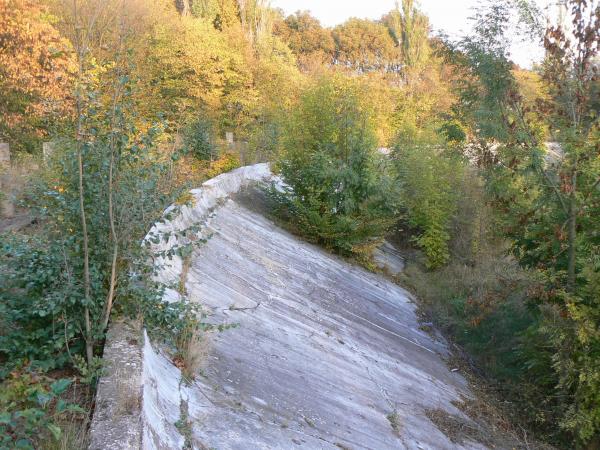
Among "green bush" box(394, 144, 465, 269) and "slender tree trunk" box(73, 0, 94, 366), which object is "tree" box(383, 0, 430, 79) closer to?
"green bush" box(394, 144, 465, 269)

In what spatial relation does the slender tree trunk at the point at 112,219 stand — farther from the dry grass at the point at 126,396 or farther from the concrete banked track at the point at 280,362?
the dry grass at the point at 126,396

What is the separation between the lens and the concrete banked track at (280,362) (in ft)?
13.3

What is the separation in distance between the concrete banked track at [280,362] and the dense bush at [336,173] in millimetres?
817

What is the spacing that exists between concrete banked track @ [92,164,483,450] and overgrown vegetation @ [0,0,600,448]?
39 centimetres

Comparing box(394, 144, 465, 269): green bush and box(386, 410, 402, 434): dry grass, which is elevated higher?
box(394, 144, 465, 269): green bush

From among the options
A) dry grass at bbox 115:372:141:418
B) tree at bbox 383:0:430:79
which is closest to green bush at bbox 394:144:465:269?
dry grass at bbox 115:372:141:418

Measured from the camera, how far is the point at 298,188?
14617mm

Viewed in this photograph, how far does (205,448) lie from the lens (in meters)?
3.88

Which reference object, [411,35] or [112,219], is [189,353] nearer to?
[112,219]

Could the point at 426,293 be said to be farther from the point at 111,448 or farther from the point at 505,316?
the point at 111,448

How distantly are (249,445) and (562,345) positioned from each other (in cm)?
579

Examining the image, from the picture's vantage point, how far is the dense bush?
14109 mm

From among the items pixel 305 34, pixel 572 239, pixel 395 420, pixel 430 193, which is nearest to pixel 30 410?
pixel 395 420

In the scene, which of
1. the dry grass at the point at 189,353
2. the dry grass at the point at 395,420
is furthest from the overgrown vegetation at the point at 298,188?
the dry grass at the point at 395,420
